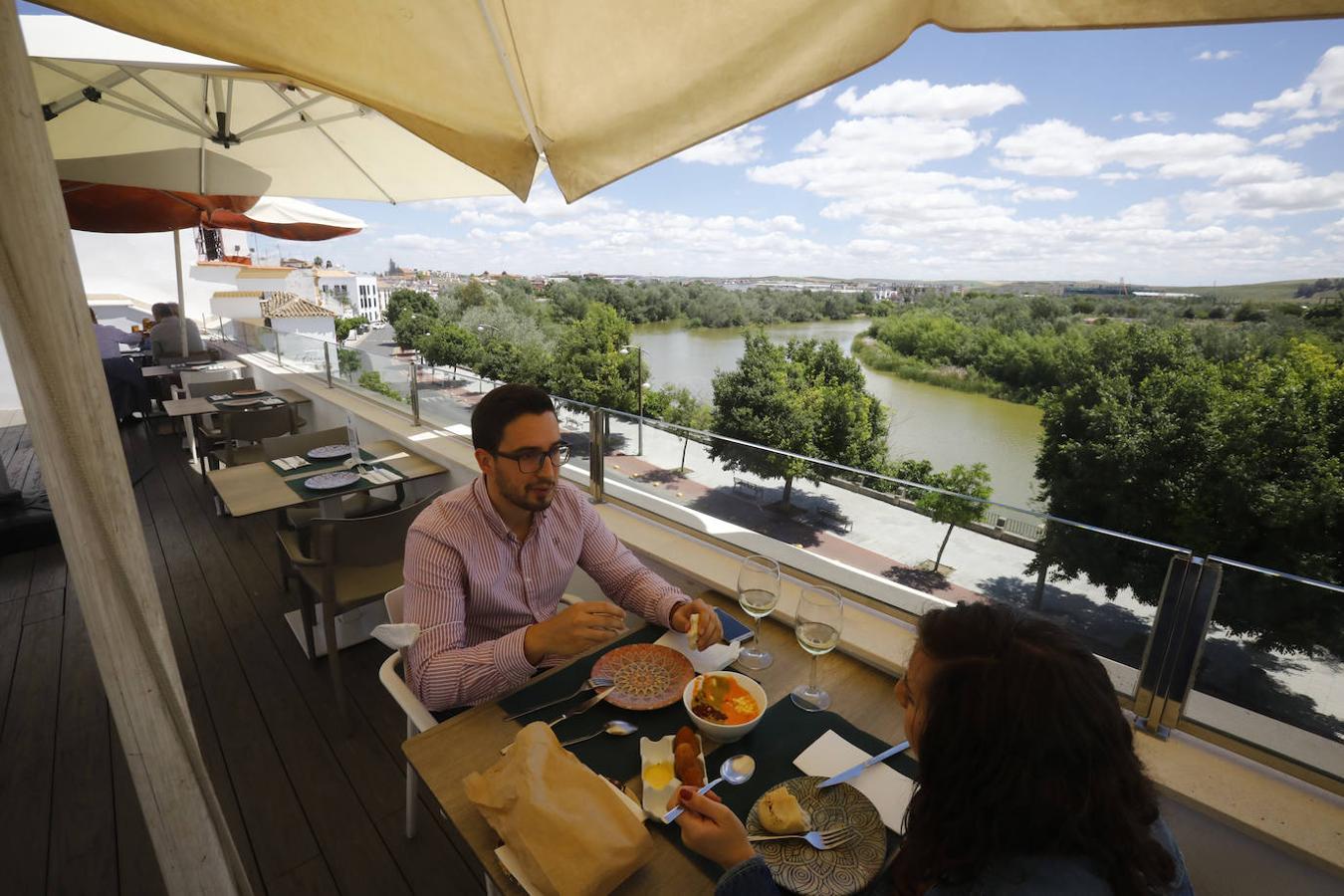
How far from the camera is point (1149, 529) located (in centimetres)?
2488

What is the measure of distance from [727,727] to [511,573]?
0.84 meters

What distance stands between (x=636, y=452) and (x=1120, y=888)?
274 cm

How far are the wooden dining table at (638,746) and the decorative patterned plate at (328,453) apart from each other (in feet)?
8.47

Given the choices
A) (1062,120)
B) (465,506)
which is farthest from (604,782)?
(1062,120)

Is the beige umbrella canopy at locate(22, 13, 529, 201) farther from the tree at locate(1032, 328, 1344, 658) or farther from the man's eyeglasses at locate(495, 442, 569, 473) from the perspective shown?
the tree at locate(1032, 328, 1344, 658)

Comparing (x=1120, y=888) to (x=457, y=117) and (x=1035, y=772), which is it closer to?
(x=1035, y=772)

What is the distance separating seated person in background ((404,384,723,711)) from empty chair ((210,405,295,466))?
11.5ft

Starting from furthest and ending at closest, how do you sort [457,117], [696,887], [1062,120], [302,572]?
[1062,120] → [302,572] → [457,117] → [696,887]

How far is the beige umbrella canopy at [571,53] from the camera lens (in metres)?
0.98

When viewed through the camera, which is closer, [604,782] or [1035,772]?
[1035,772]

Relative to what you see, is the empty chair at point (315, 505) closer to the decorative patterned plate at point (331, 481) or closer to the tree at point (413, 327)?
the decorative patterned plate at point (331, 481)

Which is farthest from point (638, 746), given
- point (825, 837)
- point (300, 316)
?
point (300, 316)

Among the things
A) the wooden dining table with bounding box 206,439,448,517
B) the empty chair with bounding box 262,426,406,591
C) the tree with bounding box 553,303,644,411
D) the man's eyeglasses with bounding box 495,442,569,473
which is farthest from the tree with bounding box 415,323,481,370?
the man's eyeglasses with bounding box 495,442,569,473

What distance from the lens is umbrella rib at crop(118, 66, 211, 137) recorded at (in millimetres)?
2859
